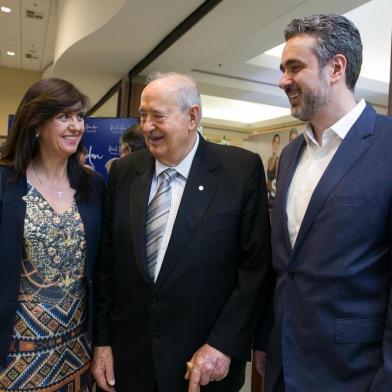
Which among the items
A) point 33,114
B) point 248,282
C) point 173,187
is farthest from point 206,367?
point 33,114

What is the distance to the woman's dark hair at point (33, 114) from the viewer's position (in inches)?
65.7

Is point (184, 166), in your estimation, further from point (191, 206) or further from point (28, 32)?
point (28, 32)

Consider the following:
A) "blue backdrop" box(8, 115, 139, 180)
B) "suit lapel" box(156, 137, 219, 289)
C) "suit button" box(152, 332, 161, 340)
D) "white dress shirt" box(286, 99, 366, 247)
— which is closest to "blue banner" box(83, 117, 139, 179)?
"blue backdrop" box(8, 115, 139, 180)

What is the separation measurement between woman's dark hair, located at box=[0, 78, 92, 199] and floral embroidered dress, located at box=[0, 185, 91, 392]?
0.14 m

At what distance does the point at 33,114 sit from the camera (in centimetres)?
168

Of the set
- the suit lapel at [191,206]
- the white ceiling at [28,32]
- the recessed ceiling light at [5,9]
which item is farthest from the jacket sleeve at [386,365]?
the recessed ceiling light at [5,9]

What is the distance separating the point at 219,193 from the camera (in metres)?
1.63

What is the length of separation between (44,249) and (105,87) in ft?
23.3

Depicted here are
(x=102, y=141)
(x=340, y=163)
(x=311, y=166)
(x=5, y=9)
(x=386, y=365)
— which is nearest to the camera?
(x=386, y=365)

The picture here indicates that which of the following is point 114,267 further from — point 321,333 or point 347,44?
point 347,44

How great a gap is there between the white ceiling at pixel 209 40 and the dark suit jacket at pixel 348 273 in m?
2.98

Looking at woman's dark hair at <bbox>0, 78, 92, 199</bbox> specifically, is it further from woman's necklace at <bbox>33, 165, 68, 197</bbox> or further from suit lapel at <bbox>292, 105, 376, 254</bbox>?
suit lapel at <bbox>292, 105, 376, 254</bbox>

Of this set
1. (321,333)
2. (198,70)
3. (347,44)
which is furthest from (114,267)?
(198,70)

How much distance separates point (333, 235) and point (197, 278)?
1.76 feet
